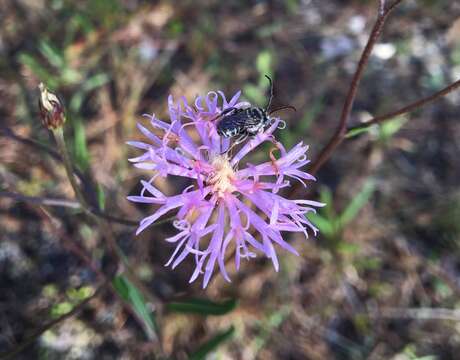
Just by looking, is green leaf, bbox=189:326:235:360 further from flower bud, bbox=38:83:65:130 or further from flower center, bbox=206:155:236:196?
flower bud, bbox=38:83:65:130

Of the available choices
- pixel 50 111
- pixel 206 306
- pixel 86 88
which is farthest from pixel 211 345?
pixel 86 88

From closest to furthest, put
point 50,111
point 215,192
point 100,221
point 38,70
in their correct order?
1. point 50,111
2. point 215,192
3. point 100,221
4. point 38,70

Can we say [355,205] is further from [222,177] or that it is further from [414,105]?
[222,177]

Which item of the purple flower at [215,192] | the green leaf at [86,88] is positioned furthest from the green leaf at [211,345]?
the green leaf at [86,88]

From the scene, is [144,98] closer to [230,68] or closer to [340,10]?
[230,68]

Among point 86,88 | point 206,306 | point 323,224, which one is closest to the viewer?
point 206,306

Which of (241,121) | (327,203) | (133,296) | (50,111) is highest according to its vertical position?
(50,111)

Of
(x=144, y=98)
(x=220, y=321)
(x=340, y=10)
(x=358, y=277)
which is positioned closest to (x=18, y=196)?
(x=220, y=321)

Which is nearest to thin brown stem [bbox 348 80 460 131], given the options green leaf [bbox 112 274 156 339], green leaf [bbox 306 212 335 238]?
green leaf [bbox 306 212 335 238]
